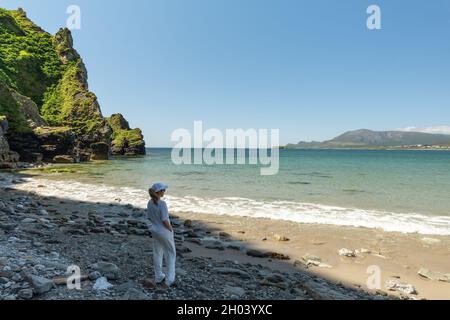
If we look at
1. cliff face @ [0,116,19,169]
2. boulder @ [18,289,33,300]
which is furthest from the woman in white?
cliff face @ [0,116,19,169]

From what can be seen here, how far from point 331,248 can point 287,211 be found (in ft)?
23.2

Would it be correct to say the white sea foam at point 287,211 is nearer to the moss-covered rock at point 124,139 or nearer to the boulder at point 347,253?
the boulder at point 347,253

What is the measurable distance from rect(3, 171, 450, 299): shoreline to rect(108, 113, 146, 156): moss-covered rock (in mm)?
97317

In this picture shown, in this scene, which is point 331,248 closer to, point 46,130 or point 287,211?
point 287,211

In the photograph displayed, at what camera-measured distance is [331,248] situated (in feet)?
38.5

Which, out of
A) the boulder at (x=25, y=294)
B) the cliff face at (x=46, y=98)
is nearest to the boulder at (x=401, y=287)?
the boulder at (x=25, y=294)

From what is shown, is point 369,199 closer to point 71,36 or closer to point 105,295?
point 105,295

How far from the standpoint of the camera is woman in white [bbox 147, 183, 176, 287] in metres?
6.41

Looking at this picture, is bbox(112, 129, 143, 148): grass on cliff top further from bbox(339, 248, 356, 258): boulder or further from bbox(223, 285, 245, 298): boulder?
bbox(223, 285, 245, 298): boulder

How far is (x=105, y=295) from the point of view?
234 inches

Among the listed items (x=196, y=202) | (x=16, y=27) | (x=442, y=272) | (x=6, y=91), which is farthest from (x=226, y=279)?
(x=16, y=27)

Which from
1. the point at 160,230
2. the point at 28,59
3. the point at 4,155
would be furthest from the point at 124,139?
the point at 160,230

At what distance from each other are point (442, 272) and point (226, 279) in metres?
7.14

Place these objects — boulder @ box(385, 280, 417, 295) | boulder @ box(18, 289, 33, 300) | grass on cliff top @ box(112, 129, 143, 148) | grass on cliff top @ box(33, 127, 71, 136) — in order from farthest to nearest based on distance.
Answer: grass on cliff top @ box(112, 129, 143, 148)
grass on cliff top @ box(33, 127, 71, 136)
boulder @ box(385, 280, 417, 295)
boulder @ box(18, 289, 33, 300)
